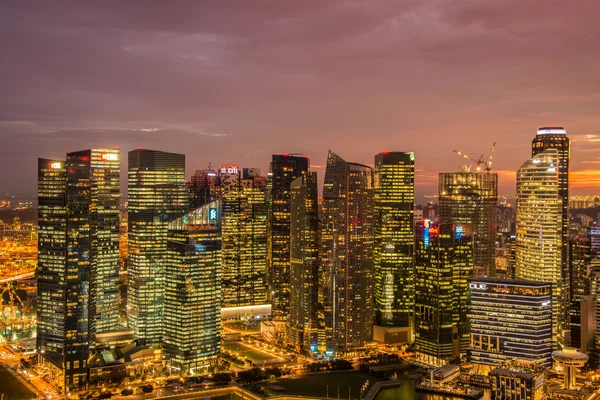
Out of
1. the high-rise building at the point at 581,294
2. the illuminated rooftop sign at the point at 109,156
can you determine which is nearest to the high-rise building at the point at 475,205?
the high-rise building at the point at 581,294

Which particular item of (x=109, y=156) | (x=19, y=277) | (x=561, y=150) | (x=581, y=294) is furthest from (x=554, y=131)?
(x=19, y=277)

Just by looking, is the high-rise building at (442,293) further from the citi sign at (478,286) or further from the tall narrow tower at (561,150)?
the tall narrow tower at (561,150)

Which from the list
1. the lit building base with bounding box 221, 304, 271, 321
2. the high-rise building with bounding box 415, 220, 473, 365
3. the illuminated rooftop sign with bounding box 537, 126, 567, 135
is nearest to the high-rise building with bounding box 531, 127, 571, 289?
the illuminated rooftop sign with bounding box 537, 126, 567, 135

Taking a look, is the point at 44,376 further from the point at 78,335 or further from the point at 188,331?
the point at 188,331

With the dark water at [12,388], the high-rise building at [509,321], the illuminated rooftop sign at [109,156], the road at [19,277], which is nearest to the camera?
the dark water at [12,388]

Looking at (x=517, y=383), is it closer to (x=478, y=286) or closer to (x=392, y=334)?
(x=478, y=286)

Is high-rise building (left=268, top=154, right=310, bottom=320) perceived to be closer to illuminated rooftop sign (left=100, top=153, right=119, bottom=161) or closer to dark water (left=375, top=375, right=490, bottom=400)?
illuminated rooftop sign (left=100, top=153, right=119, bottom=161)
